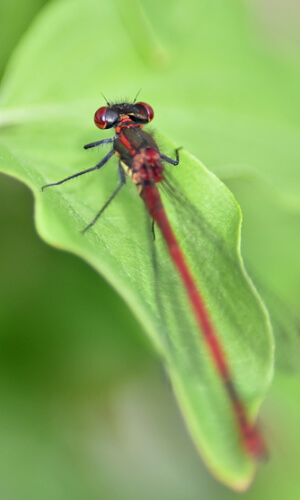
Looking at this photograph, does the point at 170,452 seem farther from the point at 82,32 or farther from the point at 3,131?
the point at 82,32

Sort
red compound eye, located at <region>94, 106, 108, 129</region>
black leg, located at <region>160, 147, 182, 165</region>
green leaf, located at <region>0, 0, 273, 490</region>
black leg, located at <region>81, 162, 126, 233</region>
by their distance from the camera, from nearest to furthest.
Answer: green leaf, located at <region>0, 0, 273, 490</region> → black leg, located at <region>81, 162, 126, 233</region> → black leg, located at <region>160, 147, 182, 165</region> → red compound eye, located at <region>94, 106, 108, 129</region>

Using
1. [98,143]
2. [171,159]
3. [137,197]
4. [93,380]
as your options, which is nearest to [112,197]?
[137,197]

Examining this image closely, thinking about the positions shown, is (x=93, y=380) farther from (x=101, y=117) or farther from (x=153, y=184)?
(x=101, y=117)

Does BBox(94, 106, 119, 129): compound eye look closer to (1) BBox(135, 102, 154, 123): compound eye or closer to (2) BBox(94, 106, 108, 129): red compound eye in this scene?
(2) BBox(94, 106, 108, 129): red compound eye

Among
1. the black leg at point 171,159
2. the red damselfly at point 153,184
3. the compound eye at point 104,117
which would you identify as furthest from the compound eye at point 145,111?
the black leg at point 171,159

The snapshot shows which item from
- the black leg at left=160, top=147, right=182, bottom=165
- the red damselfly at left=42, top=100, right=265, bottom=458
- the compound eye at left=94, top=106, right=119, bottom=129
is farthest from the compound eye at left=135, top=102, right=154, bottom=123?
the black leg at left=160, top=147, right=182, bottom=165

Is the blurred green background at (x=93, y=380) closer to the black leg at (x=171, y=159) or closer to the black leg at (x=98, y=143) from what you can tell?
the black leg at (x=171, y=159)

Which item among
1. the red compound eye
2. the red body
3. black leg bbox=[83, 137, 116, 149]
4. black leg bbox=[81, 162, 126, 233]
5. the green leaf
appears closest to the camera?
the green leaf

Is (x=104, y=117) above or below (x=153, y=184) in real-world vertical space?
above
